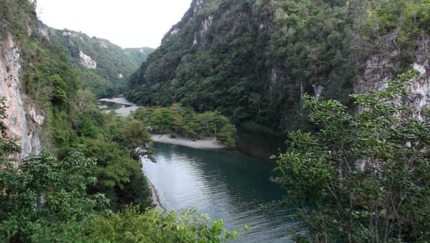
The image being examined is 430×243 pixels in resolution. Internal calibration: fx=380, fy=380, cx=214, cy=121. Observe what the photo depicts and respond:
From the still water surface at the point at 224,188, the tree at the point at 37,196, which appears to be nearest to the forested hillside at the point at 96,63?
the still water surface at the point at 224,188

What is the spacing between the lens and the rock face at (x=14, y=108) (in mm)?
15801

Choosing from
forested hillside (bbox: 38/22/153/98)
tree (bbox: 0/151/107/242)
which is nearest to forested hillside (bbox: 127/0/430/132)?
forested hillside (bbox: 38/22/153/98)

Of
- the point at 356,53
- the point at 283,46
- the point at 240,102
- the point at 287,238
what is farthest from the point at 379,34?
the point at 240,102

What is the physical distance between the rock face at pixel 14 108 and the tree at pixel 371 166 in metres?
11.1

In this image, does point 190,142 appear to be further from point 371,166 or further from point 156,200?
point 371,166

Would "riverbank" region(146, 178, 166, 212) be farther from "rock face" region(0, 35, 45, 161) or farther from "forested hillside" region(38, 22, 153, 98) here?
"forested hillside" region(38, 22, 153, 98)

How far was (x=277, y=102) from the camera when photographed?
62438mm

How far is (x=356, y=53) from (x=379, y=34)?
9.46 ft

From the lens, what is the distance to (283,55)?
63562mm

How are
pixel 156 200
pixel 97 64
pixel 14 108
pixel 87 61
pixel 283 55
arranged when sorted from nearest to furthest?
pixel 14 108, pixel 156 200, pixel 283 55, pixel 87 61, pixel 97 64

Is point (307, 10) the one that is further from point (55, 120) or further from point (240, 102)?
point (55, 120)

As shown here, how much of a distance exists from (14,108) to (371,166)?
14.8m

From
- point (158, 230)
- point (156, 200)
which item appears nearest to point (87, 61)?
point (156, 200)

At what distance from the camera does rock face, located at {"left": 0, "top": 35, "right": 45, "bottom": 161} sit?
622 inches
